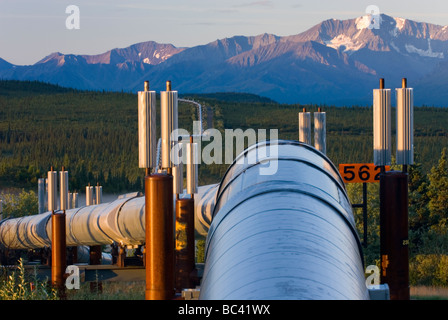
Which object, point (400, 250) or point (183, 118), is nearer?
point (400, 250)

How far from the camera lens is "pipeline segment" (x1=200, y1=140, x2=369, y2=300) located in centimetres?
596

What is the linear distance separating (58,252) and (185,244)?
7884mm

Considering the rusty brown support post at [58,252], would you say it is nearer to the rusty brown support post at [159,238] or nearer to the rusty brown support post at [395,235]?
the rusty brown support post at [159,238]

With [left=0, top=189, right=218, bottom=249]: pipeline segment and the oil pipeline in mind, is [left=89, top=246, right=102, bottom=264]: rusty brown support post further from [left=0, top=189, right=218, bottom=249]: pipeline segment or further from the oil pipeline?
the oil pipeline

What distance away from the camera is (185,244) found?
1581 centimetres

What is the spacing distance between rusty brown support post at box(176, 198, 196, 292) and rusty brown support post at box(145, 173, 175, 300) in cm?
392

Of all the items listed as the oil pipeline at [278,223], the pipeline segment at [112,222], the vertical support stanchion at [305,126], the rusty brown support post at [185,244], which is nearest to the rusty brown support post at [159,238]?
the oil pipeline at [278,223]

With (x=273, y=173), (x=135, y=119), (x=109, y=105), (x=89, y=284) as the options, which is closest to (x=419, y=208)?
(x=89, y=284)

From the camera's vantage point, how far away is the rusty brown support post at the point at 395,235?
10.8 metres

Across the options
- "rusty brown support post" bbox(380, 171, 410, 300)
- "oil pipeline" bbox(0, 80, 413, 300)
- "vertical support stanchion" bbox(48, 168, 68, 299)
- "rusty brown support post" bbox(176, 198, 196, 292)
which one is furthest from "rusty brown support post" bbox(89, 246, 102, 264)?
"rusty brown support post" bbox(380, 171, 410, 300)

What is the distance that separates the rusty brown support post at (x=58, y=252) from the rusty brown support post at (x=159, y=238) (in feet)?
38.2

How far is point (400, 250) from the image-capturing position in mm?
10898
